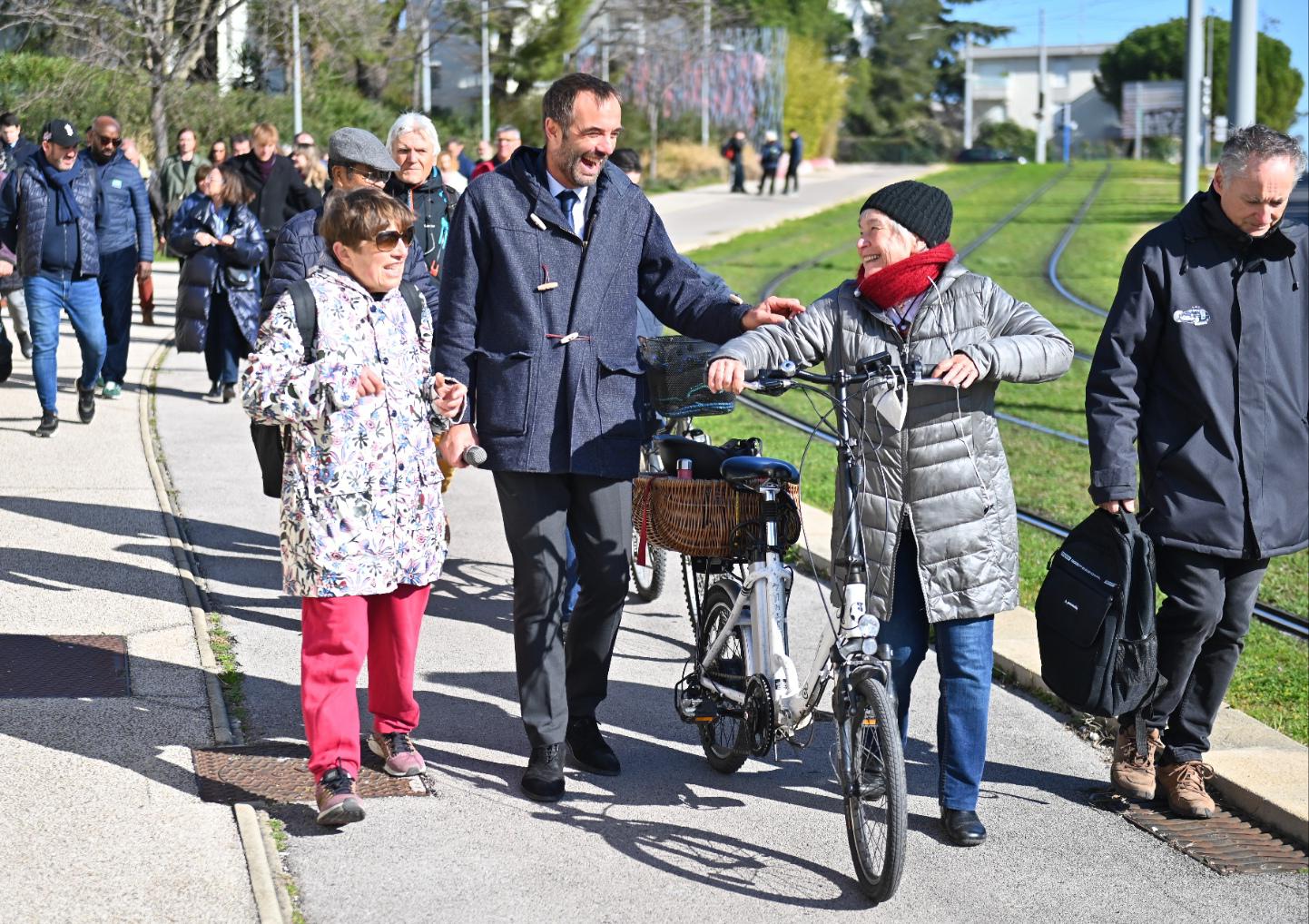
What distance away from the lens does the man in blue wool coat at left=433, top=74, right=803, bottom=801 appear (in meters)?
5.09

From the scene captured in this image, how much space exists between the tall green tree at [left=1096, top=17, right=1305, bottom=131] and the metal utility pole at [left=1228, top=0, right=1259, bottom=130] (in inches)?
3141

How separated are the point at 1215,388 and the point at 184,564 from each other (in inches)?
189

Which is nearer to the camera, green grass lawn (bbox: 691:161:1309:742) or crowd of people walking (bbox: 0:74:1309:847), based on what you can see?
crowd of people walking (bbox: 0:74:1309:847)

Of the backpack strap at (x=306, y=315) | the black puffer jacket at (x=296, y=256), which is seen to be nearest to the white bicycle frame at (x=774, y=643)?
the backpack strap at (x=306, y=315)

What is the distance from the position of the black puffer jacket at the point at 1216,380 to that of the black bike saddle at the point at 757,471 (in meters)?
0.91

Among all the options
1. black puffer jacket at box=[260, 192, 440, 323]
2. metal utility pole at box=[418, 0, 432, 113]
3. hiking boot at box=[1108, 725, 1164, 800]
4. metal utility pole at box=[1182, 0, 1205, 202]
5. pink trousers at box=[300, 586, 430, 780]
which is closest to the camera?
pink trousers at box=[300, 586, 430, 780]

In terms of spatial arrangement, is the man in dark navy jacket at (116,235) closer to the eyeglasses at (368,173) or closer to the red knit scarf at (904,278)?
the eyeglasses at (368,173)

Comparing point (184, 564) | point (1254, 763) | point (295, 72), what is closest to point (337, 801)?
point (1254, 763)

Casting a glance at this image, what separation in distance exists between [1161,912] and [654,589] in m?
3.49

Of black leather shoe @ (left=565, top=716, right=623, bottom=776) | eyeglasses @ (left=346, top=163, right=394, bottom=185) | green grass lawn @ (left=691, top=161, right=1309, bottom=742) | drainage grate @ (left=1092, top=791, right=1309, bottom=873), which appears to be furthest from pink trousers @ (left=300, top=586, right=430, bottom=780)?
green grass lawn @ (left=691, top=161, right=1309, bottom=742)

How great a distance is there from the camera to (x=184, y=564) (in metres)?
7.75

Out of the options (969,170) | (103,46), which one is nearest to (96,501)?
(103,46)

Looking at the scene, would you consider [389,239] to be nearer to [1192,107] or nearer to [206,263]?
[206,263]

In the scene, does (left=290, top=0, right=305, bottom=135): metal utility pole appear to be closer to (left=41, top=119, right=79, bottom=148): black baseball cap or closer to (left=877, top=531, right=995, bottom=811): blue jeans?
(left=41, top=119, right=79, bottom=148): black baseball cap
